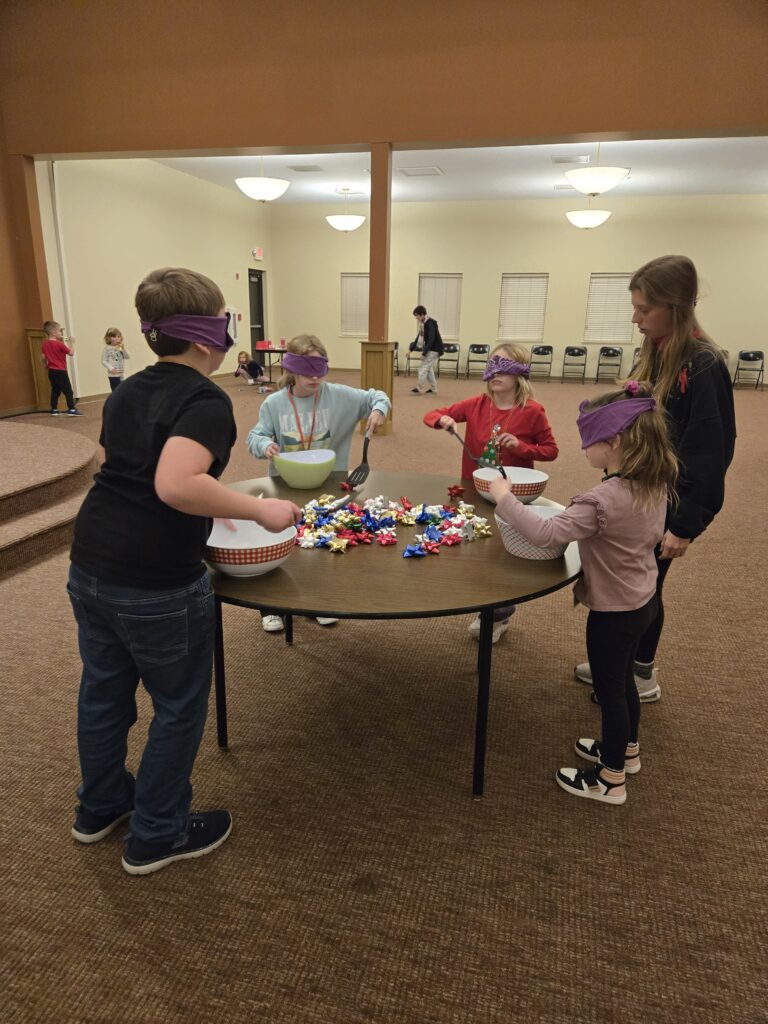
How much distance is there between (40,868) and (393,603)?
3.43ft

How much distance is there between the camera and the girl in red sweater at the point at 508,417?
7.59 feet

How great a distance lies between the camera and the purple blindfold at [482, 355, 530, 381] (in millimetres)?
2307

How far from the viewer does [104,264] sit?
26.8 ft

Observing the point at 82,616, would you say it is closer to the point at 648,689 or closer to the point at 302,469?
the point at 302,469

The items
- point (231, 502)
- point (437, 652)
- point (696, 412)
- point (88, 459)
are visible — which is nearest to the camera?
point (231, 502)

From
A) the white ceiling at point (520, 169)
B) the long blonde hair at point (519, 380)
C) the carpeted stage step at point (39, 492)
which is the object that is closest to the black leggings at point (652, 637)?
the long blonde hair at point (519, 380)

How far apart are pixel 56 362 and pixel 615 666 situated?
22.7 ft

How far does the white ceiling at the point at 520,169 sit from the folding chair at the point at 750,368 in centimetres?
261

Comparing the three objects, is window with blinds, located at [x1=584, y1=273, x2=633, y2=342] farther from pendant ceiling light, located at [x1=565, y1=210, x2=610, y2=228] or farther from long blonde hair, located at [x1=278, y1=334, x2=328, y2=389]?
long blonde hair, located at [x1=278, y1=334, x2=328, y2=389]

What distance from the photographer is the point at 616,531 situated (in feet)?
4.98

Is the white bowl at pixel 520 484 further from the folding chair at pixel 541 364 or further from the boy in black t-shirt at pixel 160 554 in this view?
the folding chair at pixel 541 364

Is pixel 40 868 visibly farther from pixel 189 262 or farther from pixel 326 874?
pixel 189 262

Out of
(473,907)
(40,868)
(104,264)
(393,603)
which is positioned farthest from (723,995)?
(104,264)

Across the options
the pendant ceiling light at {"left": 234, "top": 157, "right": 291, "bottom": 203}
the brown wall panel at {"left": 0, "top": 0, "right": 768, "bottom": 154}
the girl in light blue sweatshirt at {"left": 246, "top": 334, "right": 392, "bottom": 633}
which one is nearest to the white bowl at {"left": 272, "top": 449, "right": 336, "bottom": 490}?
the girl in light blue sweatshirt at {"left": 246, "top": 334, "right": 392, "bottom": 633}
